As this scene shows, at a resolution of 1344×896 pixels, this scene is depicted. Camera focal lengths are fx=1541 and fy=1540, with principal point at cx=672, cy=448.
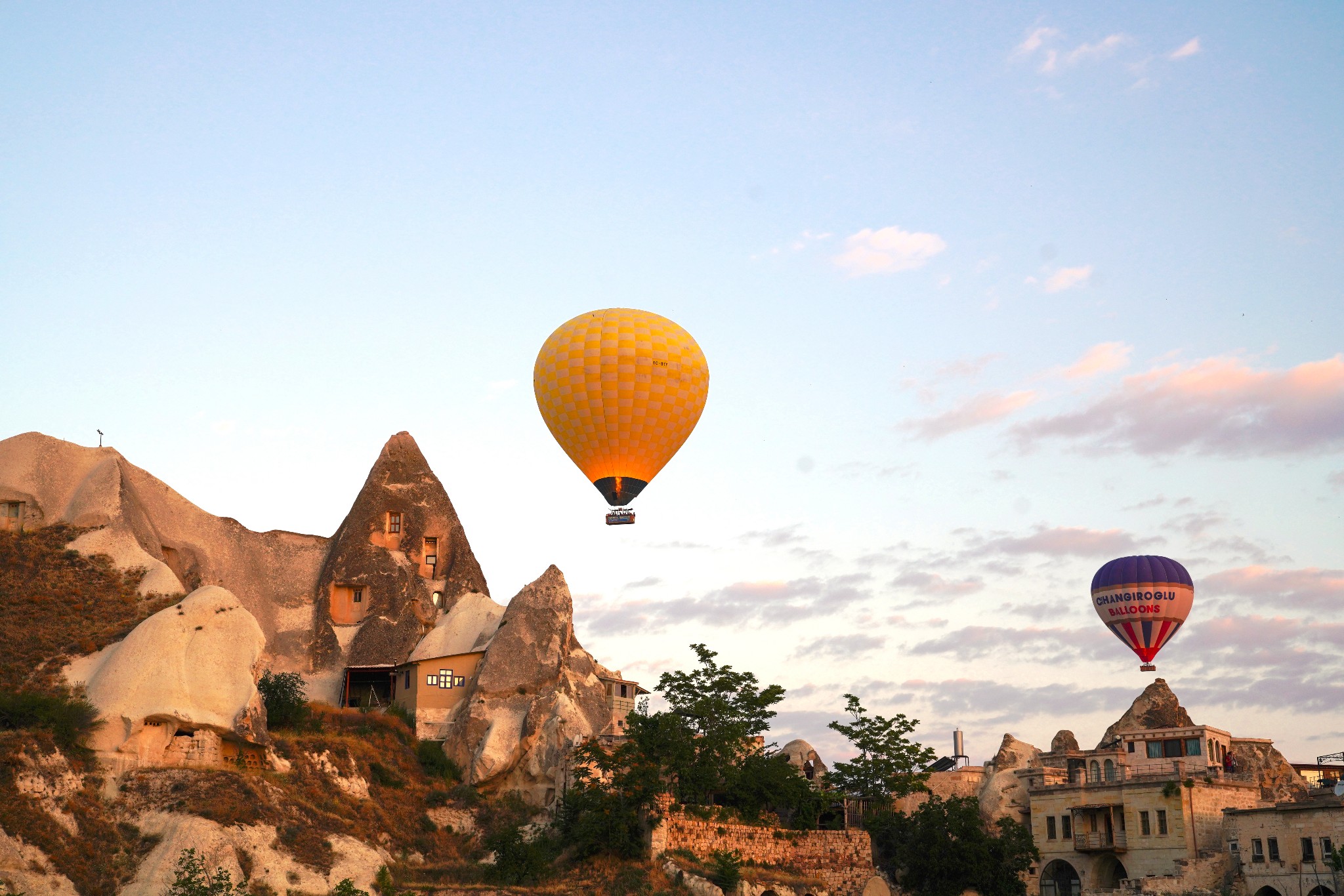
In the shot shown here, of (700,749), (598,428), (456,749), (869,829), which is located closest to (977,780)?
(869,829)

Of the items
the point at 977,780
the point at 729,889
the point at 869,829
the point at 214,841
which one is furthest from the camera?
the point at 977,780

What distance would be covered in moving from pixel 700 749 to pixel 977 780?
56.6ft

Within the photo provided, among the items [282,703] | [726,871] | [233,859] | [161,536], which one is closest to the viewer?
[233,859]

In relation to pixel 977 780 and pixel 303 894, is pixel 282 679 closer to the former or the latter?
pixel 303 894

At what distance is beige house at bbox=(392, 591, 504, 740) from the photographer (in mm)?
55594

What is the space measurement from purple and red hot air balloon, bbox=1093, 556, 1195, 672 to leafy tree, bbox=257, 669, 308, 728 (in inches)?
1164

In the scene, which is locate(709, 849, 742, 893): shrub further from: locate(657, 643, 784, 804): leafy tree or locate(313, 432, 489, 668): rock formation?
locate(313, 432, 489, 668): rock formation

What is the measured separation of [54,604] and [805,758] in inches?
1126

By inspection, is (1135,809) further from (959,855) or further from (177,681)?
(177,681)

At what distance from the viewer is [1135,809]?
2072 inches

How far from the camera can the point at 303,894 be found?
136 feet

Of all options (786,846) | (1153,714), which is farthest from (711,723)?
(1153,714)

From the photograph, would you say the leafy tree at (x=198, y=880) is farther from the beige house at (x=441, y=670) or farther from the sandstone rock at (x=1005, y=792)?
the sandstone rock at (x=1005, y=792)

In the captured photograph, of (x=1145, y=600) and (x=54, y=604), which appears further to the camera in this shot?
(x=1145, y=600)
